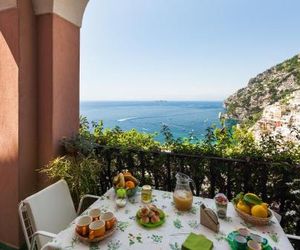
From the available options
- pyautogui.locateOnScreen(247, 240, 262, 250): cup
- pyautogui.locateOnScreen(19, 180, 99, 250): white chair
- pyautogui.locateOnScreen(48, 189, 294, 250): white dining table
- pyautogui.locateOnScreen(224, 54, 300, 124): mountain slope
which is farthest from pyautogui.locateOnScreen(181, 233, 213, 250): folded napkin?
pyautogui.locateOnScreen(224, 54, 300, 124): mountain slope

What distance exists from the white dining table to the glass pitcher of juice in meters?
0.04

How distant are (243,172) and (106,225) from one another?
140 cm

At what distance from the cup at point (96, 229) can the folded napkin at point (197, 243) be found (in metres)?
0.40

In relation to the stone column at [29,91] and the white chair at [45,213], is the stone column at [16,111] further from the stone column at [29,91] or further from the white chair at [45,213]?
the white chair at [45,213]

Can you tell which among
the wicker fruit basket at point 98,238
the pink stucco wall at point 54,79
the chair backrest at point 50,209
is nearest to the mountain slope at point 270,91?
the pink stucco wall at point 54,79

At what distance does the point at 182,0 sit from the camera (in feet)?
13.4

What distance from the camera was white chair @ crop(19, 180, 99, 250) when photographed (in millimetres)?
1264

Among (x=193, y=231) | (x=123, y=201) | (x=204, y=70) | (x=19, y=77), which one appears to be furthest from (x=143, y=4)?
(x=204, y=70)

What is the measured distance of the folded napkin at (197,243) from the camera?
0.96 metres

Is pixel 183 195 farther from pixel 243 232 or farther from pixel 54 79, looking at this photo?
pixel 54 79

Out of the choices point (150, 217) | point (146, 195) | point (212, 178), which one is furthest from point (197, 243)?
point (212, 178)

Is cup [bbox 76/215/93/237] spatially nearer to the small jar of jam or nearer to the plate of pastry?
the plate of pastry

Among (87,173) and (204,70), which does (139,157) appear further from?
(204,70)

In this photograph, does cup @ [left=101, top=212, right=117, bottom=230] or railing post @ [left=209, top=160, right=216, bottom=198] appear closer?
cup @ [left=101, top=212, right=117, bottom=230]
